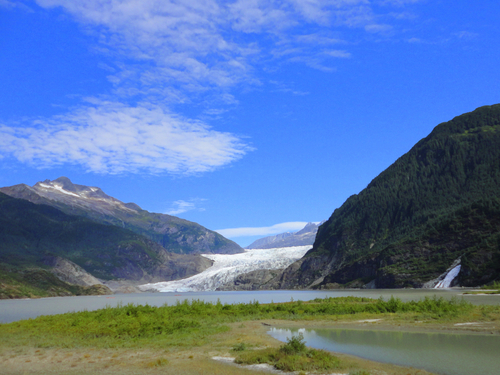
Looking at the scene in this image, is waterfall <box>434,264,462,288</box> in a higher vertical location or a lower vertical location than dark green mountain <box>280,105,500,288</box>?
lower

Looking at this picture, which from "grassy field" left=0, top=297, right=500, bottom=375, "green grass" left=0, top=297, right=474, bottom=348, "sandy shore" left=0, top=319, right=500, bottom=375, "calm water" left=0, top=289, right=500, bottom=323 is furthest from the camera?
"calm water" left=0, top=289, right=500, bottom=323

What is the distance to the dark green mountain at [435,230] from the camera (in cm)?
12044

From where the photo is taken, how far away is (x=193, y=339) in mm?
26922

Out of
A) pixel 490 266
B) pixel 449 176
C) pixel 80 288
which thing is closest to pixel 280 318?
pixel 490 266

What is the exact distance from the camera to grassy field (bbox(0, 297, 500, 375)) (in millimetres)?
18875

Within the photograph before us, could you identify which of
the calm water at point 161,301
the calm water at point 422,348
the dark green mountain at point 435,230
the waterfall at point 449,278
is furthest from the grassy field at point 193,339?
the waterfall at point 449,278

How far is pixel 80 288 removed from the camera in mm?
196875

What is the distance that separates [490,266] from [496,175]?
71.1 m

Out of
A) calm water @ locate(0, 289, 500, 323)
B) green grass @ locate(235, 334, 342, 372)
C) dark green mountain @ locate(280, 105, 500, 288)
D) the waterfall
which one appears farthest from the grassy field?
the waterfall

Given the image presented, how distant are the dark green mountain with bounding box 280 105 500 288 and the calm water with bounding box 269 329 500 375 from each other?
85.9m

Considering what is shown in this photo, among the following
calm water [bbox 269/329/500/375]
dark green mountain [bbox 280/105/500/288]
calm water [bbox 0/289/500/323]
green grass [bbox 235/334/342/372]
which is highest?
dark green mountain [bbox 280/105/500/288]

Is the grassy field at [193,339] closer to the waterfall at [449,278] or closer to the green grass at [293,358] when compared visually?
the green grass at [293,358]

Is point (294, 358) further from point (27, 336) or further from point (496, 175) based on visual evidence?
point (496, 175)

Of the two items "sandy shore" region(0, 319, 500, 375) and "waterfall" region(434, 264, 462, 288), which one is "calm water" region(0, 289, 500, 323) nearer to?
"waterfall" region(434, 264, 462, 288)
